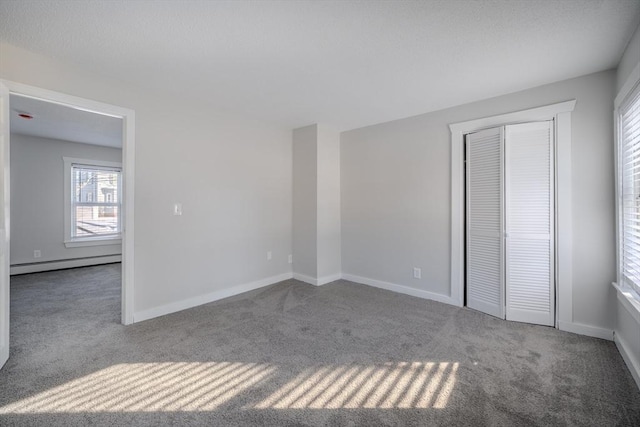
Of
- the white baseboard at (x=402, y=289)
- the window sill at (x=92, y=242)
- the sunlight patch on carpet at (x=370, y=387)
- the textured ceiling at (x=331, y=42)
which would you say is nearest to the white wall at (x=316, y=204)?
the white baseboard at (x=402, y=289)

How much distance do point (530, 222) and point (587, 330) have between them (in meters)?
1.07

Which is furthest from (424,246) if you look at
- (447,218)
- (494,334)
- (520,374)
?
(520,374)

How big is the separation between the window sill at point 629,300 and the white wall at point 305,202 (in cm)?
316

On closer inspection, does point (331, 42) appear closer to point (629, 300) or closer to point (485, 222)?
point (485, 222)

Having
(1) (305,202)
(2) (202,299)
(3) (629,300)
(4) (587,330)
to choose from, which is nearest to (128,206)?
(2) (202,299)

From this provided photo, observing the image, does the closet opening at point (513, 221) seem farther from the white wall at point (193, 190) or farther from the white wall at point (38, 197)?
the white wall at point (38, 197)

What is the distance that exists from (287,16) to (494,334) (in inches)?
124

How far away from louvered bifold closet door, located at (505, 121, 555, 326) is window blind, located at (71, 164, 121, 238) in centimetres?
698

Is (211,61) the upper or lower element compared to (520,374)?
upper

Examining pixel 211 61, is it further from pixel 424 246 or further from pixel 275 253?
pixel 424 246

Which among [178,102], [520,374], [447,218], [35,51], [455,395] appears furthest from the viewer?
[447,218]

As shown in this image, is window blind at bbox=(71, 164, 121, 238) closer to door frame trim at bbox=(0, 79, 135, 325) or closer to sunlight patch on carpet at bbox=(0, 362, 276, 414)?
door frame trim at bbox=(0, 79, 135, 325)

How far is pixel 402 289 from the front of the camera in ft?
12.9

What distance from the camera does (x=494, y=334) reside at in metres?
2.67
